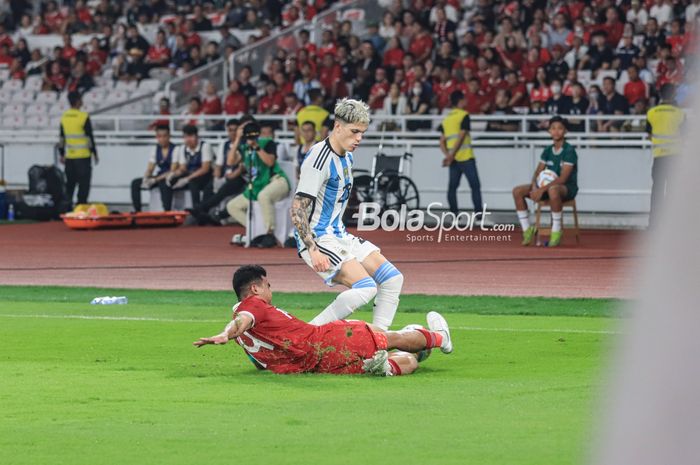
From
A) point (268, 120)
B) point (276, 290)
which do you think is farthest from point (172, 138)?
point (276, 290)

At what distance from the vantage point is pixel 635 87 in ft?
79.7

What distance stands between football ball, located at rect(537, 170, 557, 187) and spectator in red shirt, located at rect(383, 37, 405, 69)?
339 inches

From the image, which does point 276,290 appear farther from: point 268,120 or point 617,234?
point 268,120

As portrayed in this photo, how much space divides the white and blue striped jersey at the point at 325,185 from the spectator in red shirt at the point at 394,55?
18871mm

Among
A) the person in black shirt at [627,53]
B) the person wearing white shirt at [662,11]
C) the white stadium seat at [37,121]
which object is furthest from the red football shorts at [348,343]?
the white stadium seat at [37,121]

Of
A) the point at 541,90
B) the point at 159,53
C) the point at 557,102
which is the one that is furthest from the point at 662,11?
the point at 159,53

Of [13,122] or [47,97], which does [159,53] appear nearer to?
[47,97]

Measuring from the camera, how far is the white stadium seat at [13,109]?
3222 cm

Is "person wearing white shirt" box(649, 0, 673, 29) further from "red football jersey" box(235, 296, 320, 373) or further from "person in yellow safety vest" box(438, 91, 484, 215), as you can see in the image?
"red football jersey" box(235, 296, 320, 373)

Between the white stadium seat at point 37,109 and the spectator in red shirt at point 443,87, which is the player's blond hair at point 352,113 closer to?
the spectator in red shirt at point 443,87

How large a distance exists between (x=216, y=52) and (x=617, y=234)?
489 inches

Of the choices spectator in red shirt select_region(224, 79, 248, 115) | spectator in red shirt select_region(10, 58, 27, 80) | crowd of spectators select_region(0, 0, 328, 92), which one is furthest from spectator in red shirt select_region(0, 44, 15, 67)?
spectator in red shirt select_region(224, 79, 248, 115)

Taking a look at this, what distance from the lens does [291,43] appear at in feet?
99.9

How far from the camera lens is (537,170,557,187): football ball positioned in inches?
757
